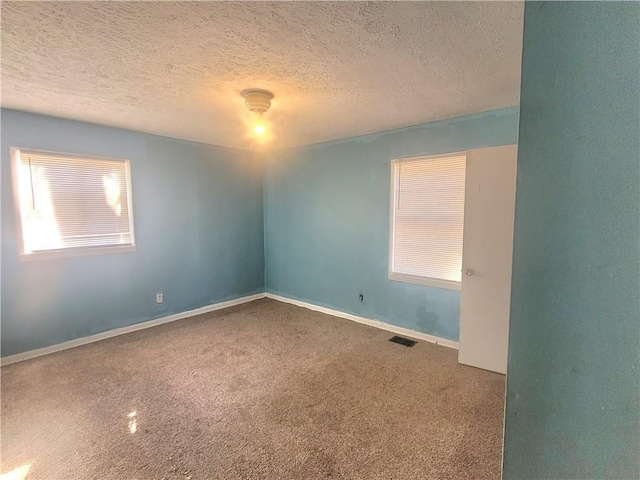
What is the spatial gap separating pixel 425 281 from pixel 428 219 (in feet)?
2.25

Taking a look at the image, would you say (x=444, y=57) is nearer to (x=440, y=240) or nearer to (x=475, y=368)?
(x=440, y=240)

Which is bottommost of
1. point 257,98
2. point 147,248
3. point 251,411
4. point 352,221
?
point 251,411

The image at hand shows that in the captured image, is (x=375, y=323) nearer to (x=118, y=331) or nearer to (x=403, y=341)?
(x=403, y=341)

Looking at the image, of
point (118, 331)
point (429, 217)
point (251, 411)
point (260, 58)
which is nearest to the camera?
point (260, 58)

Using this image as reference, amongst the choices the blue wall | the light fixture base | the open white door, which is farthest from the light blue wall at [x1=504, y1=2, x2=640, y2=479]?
the blue wall

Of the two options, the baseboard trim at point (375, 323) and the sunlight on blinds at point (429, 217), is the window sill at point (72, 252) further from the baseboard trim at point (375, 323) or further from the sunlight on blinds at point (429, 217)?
the sunlight on blinds at point (429, 217)

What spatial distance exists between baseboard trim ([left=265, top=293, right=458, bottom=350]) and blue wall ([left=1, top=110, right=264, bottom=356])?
726mm

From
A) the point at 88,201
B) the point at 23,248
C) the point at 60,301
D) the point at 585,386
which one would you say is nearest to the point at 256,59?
the point at 585,386

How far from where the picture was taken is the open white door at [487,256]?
2.67 m

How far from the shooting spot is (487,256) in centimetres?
278

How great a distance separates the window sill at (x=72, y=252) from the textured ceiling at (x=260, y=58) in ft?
4.39

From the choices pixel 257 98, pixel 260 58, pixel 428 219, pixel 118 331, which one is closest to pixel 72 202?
pixel 118 331

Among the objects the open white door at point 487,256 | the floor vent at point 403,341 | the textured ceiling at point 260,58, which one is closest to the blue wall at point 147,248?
the textured ceiling at point 260,58

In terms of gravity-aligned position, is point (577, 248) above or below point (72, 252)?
above
